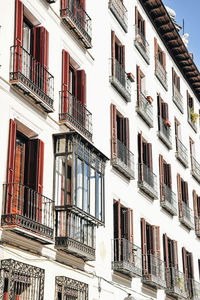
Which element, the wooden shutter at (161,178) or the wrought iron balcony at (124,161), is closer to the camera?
the wrought iron balcony at (124,161)

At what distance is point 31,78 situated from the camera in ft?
53.9

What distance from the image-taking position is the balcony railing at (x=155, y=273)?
2230 cm

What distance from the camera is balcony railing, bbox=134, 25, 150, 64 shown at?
2646cm

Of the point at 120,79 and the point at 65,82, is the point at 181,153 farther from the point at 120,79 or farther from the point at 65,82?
the point at 65,82

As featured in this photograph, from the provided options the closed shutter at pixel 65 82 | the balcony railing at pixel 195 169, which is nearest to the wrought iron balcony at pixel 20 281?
the closed shutter at pixel 65 82

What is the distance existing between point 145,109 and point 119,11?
4444mm

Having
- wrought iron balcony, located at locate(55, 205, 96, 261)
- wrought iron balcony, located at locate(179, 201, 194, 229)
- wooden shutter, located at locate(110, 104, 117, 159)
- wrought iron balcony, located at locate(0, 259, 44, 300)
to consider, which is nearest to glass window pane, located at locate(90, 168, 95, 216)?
wrought iron balcony, located at locate(55, 205, 96, 261)

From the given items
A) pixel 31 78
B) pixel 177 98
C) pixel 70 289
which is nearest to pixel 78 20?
pixel 31 78

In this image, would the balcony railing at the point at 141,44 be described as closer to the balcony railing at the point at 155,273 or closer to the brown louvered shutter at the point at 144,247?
the brown louvered shutter at the point at 144,247

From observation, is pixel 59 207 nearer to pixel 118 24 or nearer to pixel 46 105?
pixel 46 105

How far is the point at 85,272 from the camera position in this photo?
58.9ft

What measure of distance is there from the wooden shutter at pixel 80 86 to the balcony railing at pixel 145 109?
523 cm

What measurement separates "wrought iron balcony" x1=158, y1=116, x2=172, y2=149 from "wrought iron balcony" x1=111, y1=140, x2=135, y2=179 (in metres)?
4.66

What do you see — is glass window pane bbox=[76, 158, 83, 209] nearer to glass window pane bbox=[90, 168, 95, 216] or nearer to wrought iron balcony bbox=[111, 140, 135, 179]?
glass window pane bbox=[90, 168, 95, 216]
